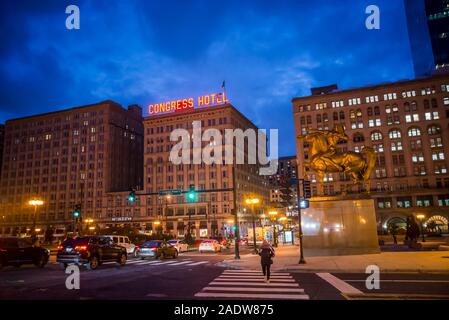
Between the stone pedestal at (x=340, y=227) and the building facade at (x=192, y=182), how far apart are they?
231 feet

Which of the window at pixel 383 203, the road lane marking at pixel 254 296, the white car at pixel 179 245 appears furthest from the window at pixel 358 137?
the road lane marking at pixel 254 296

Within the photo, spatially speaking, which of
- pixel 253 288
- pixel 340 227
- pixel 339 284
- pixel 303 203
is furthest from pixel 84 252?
pixel 340 227

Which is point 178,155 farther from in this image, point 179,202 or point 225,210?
point 225,210

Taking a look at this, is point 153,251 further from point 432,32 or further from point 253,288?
point 432,32

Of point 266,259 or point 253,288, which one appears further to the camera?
point 266,259

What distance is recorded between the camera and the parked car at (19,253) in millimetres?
20650

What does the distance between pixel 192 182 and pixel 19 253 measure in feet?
282

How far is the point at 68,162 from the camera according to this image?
12162cm

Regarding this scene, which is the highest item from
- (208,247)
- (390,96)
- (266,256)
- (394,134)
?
(390,96)

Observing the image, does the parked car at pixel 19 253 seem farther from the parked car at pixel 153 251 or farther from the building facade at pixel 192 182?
the building facade at pixel 192 182

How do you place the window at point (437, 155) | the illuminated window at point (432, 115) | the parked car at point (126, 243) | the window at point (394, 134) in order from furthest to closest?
1. the window at point (394, 134)
2. the illuminated window at point (432, 115)
3. the window at point (437, 155)
4. the parked car at point (126, 243)
